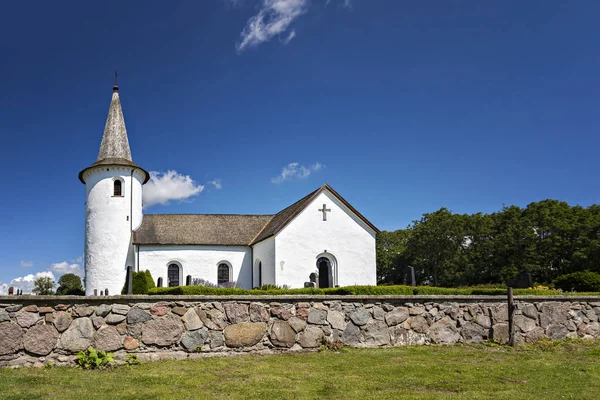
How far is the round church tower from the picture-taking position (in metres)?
27.7

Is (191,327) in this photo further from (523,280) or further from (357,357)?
(523,280)

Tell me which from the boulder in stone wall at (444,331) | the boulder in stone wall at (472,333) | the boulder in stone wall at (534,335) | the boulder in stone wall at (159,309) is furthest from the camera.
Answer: the boulder in stone wall at (534,335)

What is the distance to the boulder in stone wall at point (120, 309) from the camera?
837 cm

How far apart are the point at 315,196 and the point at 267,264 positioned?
4.76m

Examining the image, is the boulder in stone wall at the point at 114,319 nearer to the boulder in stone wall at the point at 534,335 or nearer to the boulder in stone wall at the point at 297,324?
the boulder in stone wall at the point at 297,324

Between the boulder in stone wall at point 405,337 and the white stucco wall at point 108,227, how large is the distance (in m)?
21.9

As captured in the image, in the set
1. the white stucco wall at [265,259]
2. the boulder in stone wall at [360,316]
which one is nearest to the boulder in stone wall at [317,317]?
the boulder in stone wall at [360,316]

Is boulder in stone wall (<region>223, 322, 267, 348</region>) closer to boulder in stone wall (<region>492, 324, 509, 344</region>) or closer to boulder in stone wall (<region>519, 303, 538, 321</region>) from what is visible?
boulder in stone wall (<region>492, 324, 509, 344</region>)

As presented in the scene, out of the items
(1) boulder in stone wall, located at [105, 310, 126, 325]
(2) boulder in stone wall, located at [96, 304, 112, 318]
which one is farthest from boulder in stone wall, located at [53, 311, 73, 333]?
(1) boulder in stone wall, located at [105, 310, 126, 325]

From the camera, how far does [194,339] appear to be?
868cm

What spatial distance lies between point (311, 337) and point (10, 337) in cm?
537

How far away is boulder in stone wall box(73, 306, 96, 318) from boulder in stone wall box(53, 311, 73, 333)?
0.12 meters

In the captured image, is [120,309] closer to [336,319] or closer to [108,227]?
[336,319]

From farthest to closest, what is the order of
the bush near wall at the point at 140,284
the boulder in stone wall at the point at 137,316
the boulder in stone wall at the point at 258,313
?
the bush near wall at the point at 140,284 < the boulder in stone wall at the point at 258,313 < the boulder in stone wall at the point at 137,316
